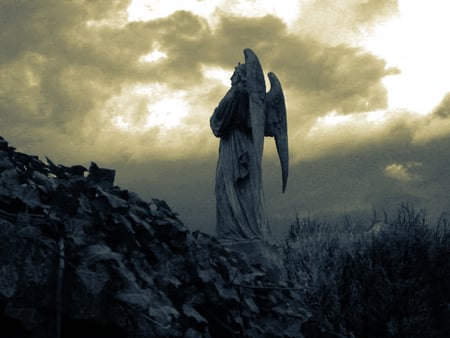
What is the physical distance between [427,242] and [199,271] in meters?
7.87

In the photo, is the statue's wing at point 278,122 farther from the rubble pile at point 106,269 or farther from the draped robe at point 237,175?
the rubble pile at point 106,269

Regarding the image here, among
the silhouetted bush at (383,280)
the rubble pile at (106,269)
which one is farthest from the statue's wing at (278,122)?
the rubble pile at (106,269)

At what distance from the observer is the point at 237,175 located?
9.59 metres

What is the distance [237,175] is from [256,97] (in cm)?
139

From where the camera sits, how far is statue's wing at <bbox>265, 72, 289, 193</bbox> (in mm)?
9797

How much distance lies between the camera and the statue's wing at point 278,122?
386 inches

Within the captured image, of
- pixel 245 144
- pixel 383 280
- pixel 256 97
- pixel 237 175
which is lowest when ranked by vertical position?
→ pixel 383 280

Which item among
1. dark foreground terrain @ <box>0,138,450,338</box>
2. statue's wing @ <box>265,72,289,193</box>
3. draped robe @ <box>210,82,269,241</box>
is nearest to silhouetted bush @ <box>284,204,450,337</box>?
draped robe @ <box>210,82,269,241</box>

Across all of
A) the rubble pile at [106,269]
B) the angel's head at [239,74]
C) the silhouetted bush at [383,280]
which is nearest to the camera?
the rubble pile at [106,269]

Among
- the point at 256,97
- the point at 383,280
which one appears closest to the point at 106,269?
the point at 383,280

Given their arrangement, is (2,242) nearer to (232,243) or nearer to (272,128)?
(232,243)

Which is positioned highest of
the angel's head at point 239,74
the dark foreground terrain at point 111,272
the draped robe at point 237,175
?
the angel's head at point 239,74

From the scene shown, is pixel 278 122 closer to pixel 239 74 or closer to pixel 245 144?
pixel 245 144

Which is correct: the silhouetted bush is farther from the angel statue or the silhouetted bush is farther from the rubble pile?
the rubble pile
